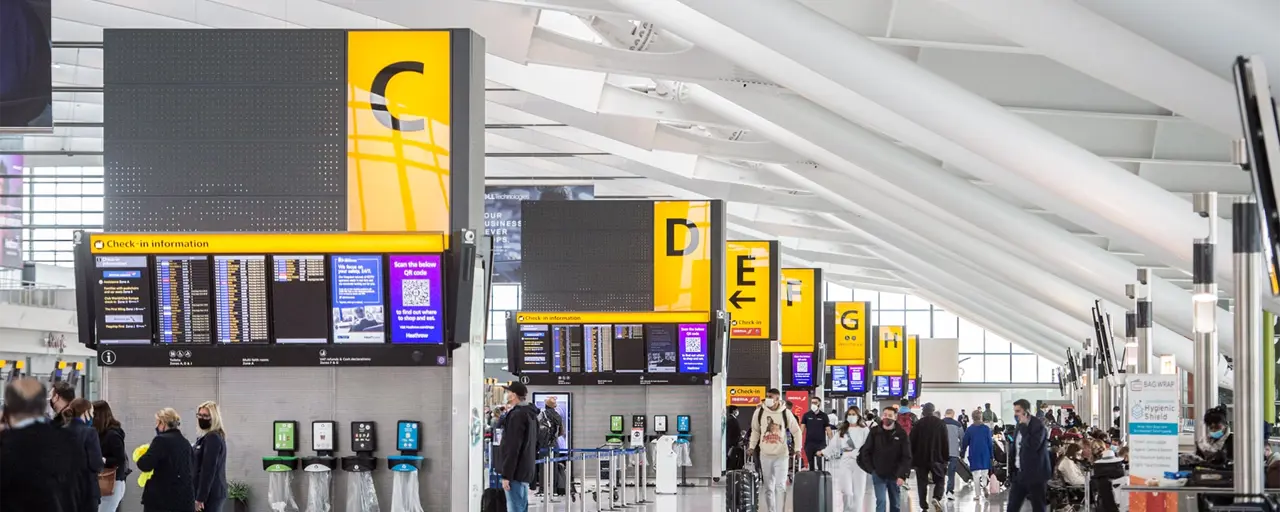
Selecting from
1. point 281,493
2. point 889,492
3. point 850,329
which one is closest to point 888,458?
point 889,492

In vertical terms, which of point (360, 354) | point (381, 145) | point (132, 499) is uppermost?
point (381, 145)

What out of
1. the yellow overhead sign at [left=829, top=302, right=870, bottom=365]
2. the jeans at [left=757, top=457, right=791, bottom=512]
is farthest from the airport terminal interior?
the yellow overhead sign at [left=829, top=302, right=870, bottom=365]

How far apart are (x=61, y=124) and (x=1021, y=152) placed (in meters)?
24.0

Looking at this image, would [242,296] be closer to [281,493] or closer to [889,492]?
[281,493]

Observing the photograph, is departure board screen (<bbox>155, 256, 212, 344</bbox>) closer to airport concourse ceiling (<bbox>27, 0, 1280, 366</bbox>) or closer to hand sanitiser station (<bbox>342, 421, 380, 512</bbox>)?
hand sanitiser station (<bbox>342, 421, 380, 512</bbox>)

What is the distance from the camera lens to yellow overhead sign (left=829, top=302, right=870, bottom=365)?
45781mm

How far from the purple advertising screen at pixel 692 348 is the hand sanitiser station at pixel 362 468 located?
982 centimetres

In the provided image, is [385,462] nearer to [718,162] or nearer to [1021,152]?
[1021,152]

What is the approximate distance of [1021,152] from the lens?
16.6m

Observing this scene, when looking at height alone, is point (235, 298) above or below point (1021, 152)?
below

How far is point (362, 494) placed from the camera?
39.0 ft

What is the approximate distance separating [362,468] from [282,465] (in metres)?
0.60

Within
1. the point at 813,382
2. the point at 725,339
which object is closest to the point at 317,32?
the point at 725,339

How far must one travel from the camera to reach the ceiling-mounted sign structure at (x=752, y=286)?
27484mm
